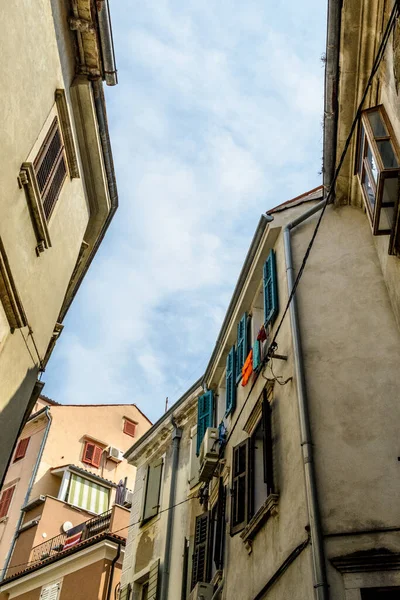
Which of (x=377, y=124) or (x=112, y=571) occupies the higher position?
(x=377, y=124)

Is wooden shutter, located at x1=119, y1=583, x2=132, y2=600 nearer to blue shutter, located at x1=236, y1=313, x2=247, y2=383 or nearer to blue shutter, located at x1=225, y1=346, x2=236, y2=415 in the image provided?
blue shutter, located at x1=225, y1=346, x2=236, y2=415

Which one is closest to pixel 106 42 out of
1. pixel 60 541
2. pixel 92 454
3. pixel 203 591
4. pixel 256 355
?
pixel 256 355

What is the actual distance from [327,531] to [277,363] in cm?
365

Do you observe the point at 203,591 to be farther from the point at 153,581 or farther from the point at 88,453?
the point at 88,453

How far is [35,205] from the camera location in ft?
30.5

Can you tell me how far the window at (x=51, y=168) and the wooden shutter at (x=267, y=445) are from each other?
16.7ft

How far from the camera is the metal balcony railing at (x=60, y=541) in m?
22.7

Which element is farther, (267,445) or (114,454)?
(114,454)

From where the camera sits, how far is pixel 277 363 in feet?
34.0

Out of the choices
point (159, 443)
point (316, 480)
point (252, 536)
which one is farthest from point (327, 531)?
point (159, 443)

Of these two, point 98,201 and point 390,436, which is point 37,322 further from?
point 390,436

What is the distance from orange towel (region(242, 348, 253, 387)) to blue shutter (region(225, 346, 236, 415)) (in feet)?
2.82

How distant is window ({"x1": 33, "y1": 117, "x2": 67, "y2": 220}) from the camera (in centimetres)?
962

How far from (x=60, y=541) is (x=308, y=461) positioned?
19289mm
